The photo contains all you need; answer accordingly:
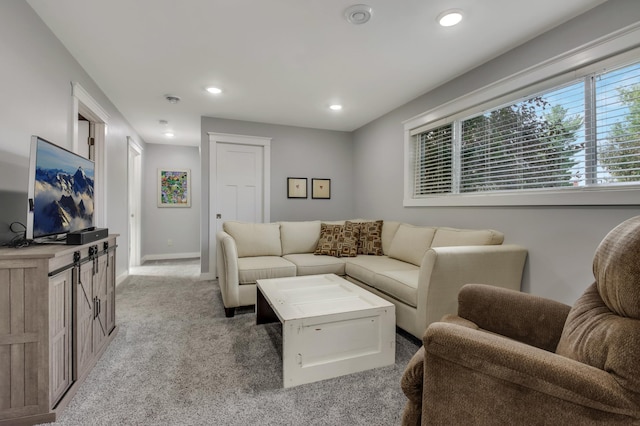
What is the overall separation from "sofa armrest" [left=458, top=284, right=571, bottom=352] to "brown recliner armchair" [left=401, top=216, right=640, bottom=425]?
0.22 meters

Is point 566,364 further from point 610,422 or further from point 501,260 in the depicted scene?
point 501,260

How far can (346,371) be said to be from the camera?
1816mm

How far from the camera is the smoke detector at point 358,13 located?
6.20ft

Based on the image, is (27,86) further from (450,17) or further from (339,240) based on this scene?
(339,240)

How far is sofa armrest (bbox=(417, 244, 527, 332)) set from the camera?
204cm

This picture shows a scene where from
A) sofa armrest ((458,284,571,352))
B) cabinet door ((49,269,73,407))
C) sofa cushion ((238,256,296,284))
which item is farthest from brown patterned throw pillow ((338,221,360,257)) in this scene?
cabinet door ((49,269,73,407))

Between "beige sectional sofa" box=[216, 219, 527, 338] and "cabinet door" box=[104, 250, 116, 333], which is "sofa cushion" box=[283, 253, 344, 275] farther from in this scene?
"cabinet door" box=[104, 250, 116, 333]

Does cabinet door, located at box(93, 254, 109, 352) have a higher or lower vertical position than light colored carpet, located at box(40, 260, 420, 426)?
higher

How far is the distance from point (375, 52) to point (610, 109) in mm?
1627

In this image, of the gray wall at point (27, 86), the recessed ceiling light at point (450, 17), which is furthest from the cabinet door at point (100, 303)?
the recessed ceiling light at point (450, 17)

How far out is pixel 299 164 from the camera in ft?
15.2

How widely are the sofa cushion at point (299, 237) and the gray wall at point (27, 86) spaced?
2.27 meters

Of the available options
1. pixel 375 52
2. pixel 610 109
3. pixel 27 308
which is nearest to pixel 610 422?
pixel 610 109

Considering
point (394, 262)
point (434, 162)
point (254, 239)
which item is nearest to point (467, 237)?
point (394, 262)
